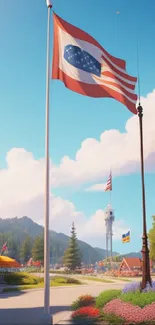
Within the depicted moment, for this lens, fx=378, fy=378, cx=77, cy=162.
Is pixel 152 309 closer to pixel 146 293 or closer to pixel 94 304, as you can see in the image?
pixel 146 293

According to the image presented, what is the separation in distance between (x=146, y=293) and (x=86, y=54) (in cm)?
1042

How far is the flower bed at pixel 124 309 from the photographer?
43.8 ft

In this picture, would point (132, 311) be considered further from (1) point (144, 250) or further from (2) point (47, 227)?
(2) point (47, 227)

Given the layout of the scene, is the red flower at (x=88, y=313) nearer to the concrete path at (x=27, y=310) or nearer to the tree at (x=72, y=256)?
the concrete path at (x=27, y=310)

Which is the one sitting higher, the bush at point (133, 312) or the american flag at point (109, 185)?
the american flag at point (109, 185)

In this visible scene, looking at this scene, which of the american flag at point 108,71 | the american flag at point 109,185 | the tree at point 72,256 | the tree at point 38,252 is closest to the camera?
the american flag at point 108,71

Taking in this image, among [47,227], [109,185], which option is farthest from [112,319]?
[109,185]

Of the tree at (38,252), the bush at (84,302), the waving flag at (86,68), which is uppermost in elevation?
the waving flag at (86,68)

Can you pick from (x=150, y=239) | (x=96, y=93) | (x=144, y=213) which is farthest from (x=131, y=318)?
(x=150, y=239)

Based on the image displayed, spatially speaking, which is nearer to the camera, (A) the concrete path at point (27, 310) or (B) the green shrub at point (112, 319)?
(B) the green shrub at point (112, 319)

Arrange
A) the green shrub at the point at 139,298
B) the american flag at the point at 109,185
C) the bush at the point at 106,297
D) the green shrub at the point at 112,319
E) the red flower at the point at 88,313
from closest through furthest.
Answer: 1. the green shrub at the point at 112,319
2. the green shrub at the point at 139,298
3. the red flower at the point at 88,313
4. the bush at the point at 106,297
5. the american flag at the point at 109,185

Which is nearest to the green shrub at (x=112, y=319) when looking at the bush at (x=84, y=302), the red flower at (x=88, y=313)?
the red flower at (x=88, y=313)

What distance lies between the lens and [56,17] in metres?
16.0

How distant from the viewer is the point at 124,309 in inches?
546
